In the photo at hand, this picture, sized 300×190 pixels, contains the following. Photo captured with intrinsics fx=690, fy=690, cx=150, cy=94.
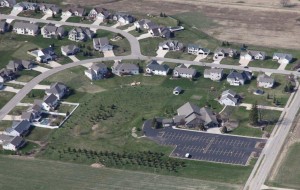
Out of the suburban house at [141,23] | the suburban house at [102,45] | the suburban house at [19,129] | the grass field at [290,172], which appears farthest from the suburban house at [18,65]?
the grass field at [290,172]

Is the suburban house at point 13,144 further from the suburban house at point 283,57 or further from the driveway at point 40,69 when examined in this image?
the suburban house at point 283,57

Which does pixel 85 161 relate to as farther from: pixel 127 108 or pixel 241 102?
pixel 241 102

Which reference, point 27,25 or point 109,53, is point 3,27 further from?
point 109,53

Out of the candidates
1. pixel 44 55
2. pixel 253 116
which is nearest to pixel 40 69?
pixel 44 55

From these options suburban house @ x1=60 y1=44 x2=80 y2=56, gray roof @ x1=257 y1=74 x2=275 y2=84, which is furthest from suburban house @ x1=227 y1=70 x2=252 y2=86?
suburban house @ x1=60 y1=44 x2=80 y2=56

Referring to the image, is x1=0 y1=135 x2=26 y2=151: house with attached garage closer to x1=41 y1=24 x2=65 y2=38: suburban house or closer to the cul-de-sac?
the cul-de-sac
